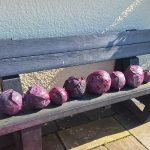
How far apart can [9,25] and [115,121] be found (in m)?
1.60

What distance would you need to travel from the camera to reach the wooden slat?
217 cm

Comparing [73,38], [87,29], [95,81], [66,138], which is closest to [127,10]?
[87,29]

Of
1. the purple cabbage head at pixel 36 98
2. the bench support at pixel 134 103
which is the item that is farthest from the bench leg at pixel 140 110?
the purple cabbage head at pixel 36 98

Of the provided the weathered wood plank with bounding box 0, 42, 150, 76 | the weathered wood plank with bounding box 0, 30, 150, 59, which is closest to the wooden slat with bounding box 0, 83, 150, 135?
the weathered wood plank with bounding box 0, 42, 150, 76

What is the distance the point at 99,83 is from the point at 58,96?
42cm

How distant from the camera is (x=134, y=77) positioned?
2.77 metres

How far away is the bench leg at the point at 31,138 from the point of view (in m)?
2.27

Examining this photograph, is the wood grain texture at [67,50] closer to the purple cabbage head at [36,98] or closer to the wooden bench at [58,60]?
the wooden bench at [58,60]

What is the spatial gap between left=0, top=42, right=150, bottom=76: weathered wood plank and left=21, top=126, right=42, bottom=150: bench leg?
1.87ft

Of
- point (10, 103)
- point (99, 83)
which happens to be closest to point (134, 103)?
point (99, 83)

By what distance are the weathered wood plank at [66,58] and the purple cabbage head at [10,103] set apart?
0.29 meters

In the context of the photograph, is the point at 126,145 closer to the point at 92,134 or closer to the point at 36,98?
the point at 92,134

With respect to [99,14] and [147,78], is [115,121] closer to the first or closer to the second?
[147,78]

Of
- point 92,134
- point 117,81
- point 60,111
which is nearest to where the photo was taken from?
point 60,111
